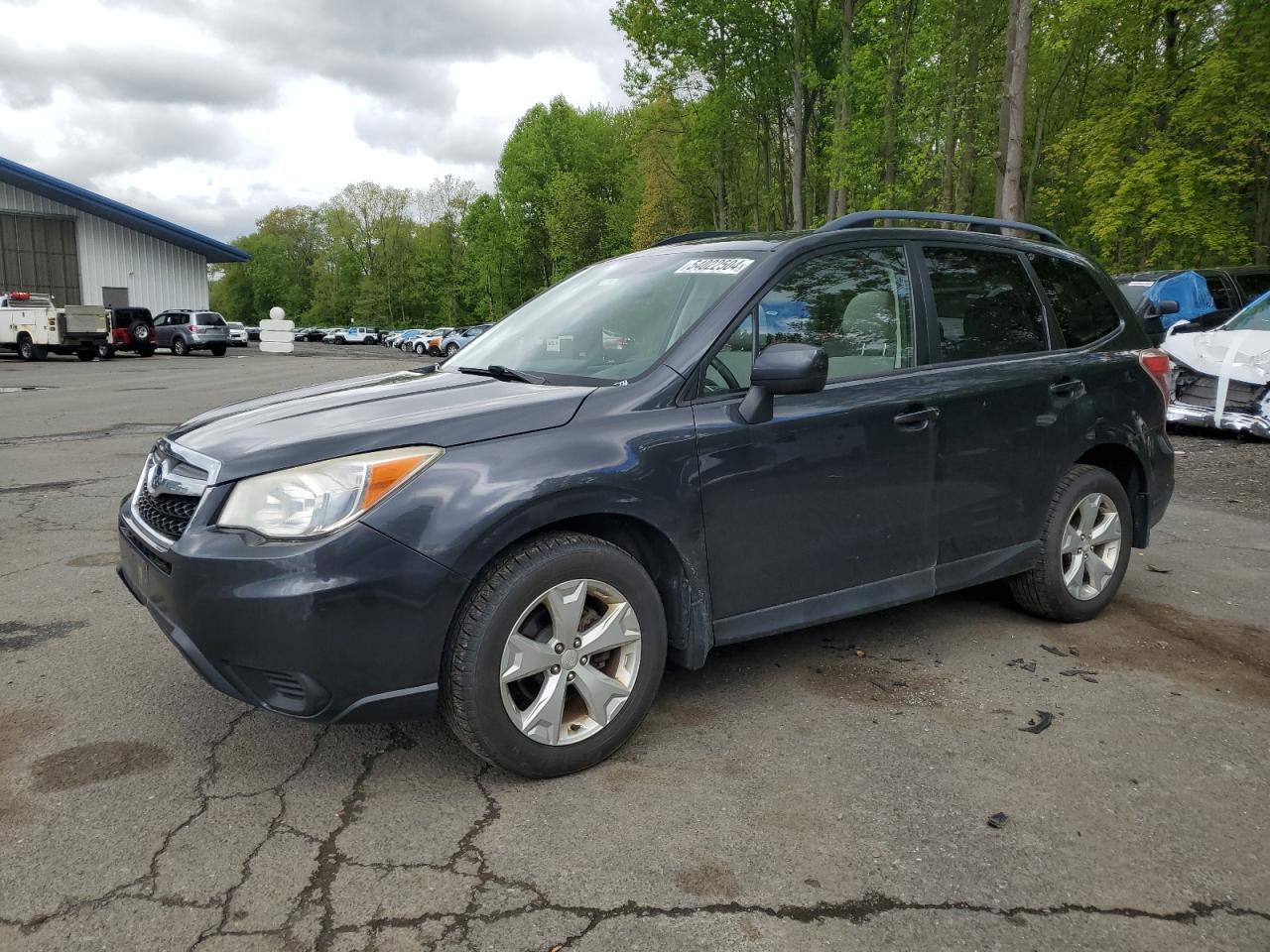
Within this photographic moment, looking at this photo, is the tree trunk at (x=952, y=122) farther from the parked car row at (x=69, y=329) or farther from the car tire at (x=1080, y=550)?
the parked car row at (x=69, y=329)

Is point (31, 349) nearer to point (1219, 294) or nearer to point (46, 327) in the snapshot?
point (46, 327)

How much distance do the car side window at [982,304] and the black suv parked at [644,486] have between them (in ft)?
0.05

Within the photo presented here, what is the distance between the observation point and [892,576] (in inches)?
139

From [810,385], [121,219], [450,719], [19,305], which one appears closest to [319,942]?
[450,719]

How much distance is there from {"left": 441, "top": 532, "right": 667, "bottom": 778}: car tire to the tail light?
117 inches

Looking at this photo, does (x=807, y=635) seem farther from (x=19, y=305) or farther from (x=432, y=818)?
(x=19, y=305)

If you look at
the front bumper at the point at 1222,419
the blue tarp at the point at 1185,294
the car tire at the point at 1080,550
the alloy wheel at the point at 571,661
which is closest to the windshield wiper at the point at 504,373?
the alloy wheel at the point at 571,661

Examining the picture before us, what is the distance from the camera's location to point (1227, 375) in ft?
32.9

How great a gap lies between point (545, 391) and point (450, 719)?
1071mm

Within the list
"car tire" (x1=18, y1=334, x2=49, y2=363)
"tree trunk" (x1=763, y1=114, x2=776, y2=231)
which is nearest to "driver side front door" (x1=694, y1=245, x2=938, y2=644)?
"car tire" (x1=18, y1=334, x2=49, y2=363)

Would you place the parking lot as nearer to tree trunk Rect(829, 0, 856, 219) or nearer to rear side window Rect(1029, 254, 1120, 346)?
rear side window Rect(1029, 254, 1120, 346)

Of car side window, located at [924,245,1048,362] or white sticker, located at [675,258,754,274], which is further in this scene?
car side window, located at [924,245,1048,362]

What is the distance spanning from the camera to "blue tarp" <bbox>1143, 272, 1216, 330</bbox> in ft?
42.7

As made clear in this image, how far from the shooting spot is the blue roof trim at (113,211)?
39.0 metres
